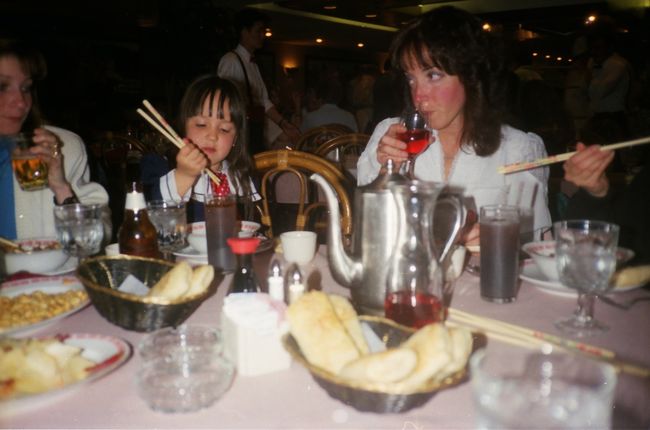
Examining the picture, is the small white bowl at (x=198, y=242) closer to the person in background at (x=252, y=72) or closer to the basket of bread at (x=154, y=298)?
the basket of bread at (x=154, y=298)

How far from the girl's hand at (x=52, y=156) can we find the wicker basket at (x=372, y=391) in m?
1.32

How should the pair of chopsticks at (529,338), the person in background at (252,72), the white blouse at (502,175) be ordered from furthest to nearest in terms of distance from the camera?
the person in background at (252,72) → the white blouse at (502,175) → the pair of chopsticks at (529,338)

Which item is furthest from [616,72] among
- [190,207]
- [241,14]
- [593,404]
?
[593,404]

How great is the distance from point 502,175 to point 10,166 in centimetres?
194

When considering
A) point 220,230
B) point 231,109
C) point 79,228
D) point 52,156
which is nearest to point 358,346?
point 220,230

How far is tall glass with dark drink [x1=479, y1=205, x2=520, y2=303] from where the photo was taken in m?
1.20

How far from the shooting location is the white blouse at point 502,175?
7.50ft

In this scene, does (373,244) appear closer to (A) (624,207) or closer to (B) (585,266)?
(B) (585,266)

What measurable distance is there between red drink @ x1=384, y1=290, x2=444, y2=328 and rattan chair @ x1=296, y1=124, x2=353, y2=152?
11.7 feet

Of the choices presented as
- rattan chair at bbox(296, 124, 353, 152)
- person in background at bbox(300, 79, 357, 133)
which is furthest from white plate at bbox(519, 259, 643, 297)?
person in background at bbox(300, 79, 357, 133)

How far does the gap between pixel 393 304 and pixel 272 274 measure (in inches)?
8.8

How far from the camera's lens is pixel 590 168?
62.7 inches

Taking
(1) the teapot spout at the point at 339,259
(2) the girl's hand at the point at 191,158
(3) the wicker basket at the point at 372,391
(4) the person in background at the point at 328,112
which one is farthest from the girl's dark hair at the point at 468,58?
(4) the person in background at the point at 328,112

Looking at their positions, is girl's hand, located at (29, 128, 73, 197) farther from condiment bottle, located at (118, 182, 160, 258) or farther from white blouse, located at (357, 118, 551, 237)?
white blouse, located at (357, 118, 551, 237)
